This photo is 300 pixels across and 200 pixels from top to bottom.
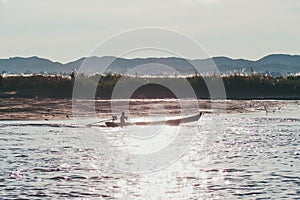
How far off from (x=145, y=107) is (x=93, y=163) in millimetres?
29760

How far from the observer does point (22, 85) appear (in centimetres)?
6975

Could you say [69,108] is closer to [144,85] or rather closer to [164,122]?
[164,122]

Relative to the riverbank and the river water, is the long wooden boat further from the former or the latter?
the riverbank

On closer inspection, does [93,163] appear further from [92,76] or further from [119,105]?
[92,76]

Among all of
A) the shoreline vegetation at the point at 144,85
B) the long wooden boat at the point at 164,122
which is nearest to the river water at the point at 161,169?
the long wooden boat at the point at 164,122

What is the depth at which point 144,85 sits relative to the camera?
251 feet

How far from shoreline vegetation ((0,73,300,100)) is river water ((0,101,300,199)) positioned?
96.2 feet

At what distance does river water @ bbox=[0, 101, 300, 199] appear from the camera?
21.5 metres

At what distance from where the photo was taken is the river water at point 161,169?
21.5 m

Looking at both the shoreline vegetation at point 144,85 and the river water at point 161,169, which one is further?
the shoreline vegetation at point 144,85

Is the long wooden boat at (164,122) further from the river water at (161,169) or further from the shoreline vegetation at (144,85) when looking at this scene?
the shoreline vegetation at (144,85)

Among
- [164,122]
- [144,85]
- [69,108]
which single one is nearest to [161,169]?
[164,122]

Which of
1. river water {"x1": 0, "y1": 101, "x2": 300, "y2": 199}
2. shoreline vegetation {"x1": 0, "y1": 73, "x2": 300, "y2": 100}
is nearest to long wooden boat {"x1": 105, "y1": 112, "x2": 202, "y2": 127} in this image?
river water {"x1": 0, "y1": 101, "x2": 300, "y2": 199}

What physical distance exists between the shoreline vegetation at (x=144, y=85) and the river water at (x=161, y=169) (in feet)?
96.2
